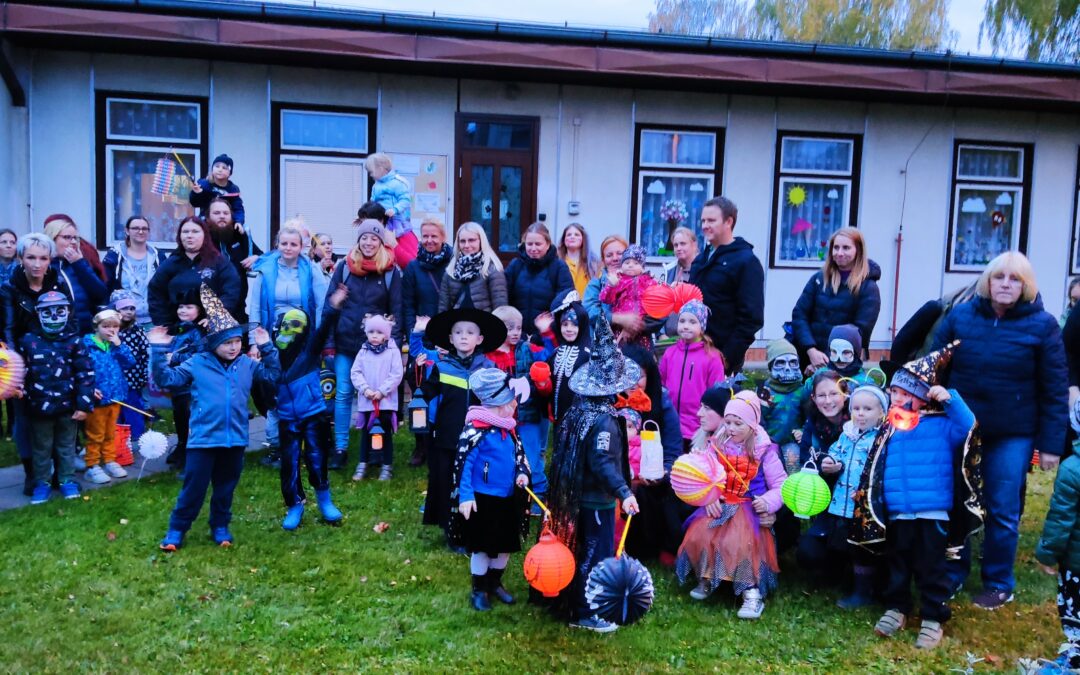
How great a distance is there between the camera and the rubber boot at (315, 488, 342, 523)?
6359mm

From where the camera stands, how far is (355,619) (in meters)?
4.87

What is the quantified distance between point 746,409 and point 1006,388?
1453mm

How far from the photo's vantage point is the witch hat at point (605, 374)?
4.83 m

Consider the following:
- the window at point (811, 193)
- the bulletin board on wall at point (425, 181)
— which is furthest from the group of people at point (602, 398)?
the window at point (811, 193)

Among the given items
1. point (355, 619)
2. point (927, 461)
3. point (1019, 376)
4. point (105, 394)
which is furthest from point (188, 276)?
point (1019, 376)

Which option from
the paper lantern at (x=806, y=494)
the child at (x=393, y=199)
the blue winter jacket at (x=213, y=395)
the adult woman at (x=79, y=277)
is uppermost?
the child at (x=393, y=199)

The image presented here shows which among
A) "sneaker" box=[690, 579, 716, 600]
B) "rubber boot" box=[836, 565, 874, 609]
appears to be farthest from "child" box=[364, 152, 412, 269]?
"rubber boot" box=[836, 565, 874, 609]

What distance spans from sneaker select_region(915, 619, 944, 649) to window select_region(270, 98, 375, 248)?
29.0 feet

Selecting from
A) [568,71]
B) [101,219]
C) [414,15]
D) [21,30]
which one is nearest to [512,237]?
[568,71]

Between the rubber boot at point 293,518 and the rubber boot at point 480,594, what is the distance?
1.75m

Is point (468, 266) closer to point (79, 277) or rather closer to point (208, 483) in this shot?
point (208, 483)

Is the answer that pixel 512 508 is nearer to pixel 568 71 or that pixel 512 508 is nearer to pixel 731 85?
pixel 568 71

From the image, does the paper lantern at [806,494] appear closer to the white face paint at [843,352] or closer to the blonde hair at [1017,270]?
the white face paint at [843,352]

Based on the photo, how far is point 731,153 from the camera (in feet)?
41.8
